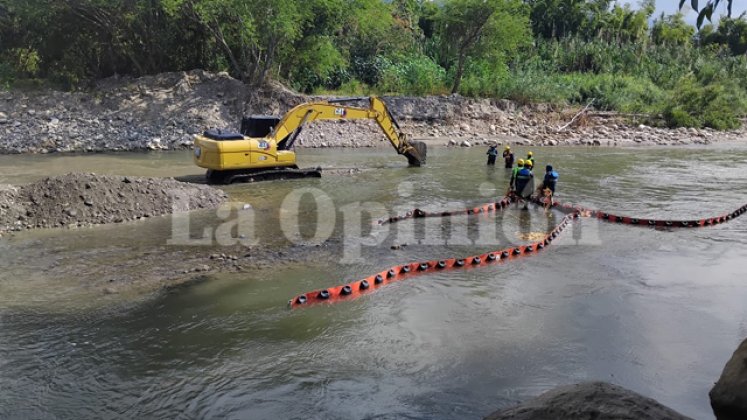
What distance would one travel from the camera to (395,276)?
29.7 feet

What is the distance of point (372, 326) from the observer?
24.0 feet

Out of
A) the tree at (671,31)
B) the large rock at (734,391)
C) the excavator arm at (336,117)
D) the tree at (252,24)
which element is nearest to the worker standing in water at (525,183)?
the excavator arm at (336,117)

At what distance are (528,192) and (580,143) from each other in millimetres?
15544

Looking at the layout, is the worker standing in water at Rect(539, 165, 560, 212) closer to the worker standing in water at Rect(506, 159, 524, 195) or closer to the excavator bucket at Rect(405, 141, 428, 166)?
the worker standing in water at Rect(506, 159, 524, 195)

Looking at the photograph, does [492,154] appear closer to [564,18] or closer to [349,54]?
[349,54]

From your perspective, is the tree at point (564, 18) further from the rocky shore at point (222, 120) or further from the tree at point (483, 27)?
the rocky shore at point (222, 120)

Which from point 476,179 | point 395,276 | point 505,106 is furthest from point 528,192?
point 505,106

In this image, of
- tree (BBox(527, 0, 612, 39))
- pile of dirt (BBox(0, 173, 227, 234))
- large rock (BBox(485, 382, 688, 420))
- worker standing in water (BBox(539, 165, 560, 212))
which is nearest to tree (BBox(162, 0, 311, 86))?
pile of dirt (BBox(0, 173, 227, 234))

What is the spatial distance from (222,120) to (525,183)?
55.9ft

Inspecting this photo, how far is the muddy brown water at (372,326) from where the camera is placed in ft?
18.7

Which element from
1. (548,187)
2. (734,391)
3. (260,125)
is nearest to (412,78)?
(260,125)

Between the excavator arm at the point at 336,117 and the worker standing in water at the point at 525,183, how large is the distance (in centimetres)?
575

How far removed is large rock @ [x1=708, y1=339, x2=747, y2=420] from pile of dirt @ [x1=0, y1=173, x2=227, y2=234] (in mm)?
11102

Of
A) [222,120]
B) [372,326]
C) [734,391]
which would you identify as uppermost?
[222,120]
